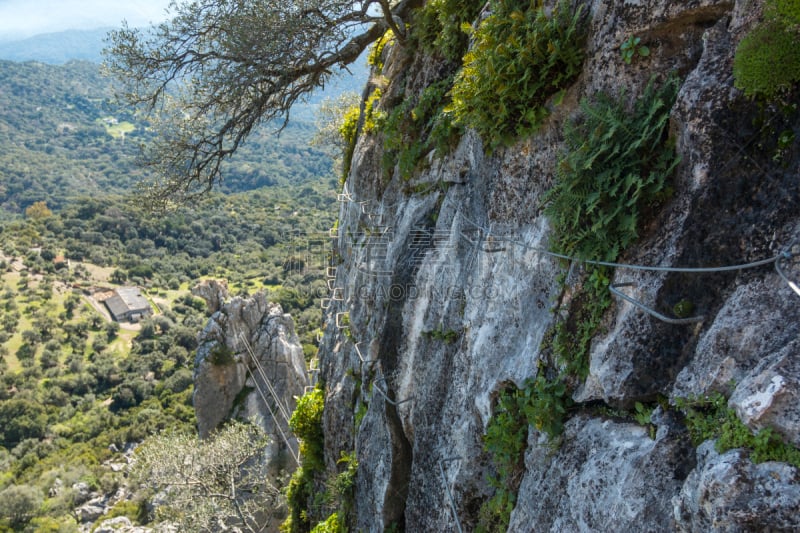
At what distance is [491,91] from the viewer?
548 cm

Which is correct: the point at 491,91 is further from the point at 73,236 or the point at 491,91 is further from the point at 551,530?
the point at 73,236

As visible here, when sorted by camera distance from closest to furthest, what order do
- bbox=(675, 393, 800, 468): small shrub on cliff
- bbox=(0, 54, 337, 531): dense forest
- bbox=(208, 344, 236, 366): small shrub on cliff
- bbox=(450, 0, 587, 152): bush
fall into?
bbox=(675, 393, 800, 468): small shrub on cliff < bbox=(450, 0, 587, 152): bush < bbox=(208, 344, 236, 366): small shrub on cliff < bbox=(0, 54, 337, 531): dense forest

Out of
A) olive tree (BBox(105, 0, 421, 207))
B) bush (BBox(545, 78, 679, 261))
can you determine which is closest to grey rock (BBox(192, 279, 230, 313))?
olive tree (BBox(105, 0, 421, 207))

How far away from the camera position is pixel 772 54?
3.11 m

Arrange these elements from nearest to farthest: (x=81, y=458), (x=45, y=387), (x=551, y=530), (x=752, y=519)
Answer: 1. (x=752, y=519)
2. (x=551, y=530)
3. (x=81, y=458)
4. (x=45, y=387)

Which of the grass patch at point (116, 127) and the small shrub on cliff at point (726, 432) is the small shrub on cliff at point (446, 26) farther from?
the grass patch at point (116, 127)

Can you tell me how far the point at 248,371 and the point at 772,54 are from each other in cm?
2457

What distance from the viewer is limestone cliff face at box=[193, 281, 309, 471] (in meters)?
23.4

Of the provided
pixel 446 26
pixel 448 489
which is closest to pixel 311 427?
pixel 448 489

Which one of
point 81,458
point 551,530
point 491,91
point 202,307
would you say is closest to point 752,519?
point 551,530

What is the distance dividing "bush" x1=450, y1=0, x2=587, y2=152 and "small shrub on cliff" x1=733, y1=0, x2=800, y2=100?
1729mm

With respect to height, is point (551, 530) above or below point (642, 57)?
below

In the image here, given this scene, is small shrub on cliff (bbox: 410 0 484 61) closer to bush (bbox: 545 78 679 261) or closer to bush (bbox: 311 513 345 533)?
bush (bbox: 545 78 679 261)

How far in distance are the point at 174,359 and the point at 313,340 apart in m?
22.7
